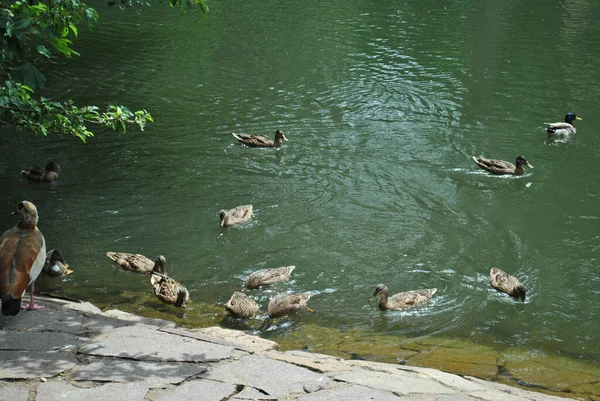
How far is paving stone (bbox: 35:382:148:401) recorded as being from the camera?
236 inches

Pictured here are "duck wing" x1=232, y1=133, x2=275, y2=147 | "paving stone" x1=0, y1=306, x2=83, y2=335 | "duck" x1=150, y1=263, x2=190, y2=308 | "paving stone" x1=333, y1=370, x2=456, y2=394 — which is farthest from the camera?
"duck wing" x1=232, y1=133, x2=275, y2=147

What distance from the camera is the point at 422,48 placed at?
1096 inches

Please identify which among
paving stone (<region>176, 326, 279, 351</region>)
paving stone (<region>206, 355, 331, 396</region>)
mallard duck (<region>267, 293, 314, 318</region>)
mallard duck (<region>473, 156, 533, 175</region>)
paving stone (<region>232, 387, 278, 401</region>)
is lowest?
mallard duck (<region>473, 156, 533, 175</region>)

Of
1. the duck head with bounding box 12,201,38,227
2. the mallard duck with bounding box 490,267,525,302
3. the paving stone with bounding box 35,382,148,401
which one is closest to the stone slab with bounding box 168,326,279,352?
the paving stone with bounding box 35,382,148,401

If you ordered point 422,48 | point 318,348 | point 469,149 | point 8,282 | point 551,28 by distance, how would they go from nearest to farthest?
point 8,282, point 318,348, point 469,149, point 422,48, point 551,28

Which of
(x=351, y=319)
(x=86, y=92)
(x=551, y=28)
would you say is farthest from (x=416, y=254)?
(x=551, y=28)

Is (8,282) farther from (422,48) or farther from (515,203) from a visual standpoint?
(422,48)

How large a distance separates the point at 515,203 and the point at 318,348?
704cm

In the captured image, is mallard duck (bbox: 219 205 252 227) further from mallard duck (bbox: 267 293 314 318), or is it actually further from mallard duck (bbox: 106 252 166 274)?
mallard duck (bbox: 267 293 314 318)

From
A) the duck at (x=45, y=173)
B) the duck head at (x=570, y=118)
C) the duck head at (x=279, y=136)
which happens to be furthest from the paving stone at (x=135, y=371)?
the duck head at (x=570, y=118)

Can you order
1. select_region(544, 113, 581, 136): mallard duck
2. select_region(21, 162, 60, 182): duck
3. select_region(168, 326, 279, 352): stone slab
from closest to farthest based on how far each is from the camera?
select_region(168, 326, 279, 352): stone slab, select_region(21, 162, 60, 182): duck, select_region(544, 113, 581, 136): mallard duck

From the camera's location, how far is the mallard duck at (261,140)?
1766cm

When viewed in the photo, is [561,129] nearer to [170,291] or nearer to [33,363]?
[170,291]

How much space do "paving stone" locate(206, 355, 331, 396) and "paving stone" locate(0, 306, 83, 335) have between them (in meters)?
1.68
